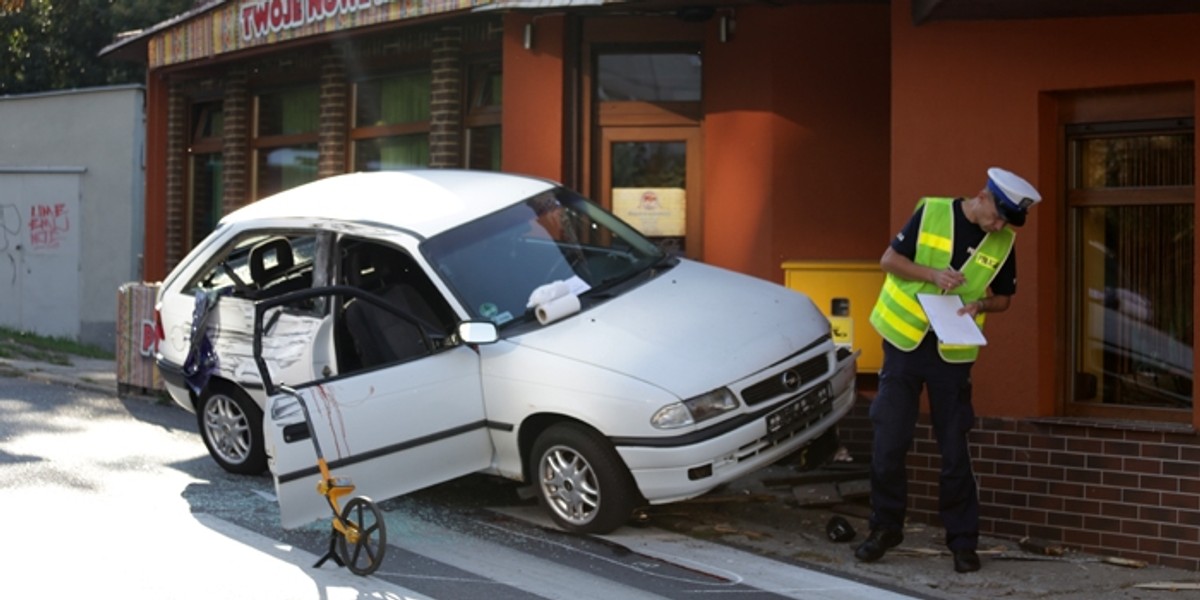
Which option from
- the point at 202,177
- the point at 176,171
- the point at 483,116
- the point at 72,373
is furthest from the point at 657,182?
the point at 176,171

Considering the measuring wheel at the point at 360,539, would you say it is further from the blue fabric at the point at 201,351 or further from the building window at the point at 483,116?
the building window at the point at 483,116

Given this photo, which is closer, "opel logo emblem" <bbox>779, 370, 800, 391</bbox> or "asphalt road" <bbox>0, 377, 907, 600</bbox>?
"asphalt road" <bbox>0, 377, 907, 600</bbox>

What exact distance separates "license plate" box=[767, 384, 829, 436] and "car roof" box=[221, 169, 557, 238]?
2.14 meters

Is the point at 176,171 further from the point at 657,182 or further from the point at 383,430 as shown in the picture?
the point at 383,430

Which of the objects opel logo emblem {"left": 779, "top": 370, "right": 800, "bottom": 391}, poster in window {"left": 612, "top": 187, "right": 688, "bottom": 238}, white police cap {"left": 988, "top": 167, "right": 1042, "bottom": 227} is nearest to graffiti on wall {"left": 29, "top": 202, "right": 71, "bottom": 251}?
poster in window {"left": 612, "top": 187, "right": 688, "bottom": 238}

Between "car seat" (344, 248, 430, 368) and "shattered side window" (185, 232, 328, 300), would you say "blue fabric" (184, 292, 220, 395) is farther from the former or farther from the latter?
"car seat" (344, 248, 430, 368)

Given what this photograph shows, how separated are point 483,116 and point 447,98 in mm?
381

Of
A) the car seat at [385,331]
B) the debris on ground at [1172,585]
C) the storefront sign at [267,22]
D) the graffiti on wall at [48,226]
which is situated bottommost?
the debris on ground at [1172,585]

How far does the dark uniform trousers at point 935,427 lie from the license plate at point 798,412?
1.57 feet

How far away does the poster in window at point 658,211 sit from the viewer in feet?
40.3

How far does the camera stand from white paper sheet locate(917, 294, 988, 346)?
7.68 metres

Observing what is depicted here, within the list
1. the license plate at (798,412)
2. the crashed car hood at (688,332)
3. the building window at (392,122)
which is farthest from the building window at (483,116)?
the license plate at (798,412)

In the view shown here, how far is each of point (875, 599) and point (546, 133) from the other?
19.9 feet

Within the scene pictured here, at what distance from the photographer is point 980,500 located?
347 inches
